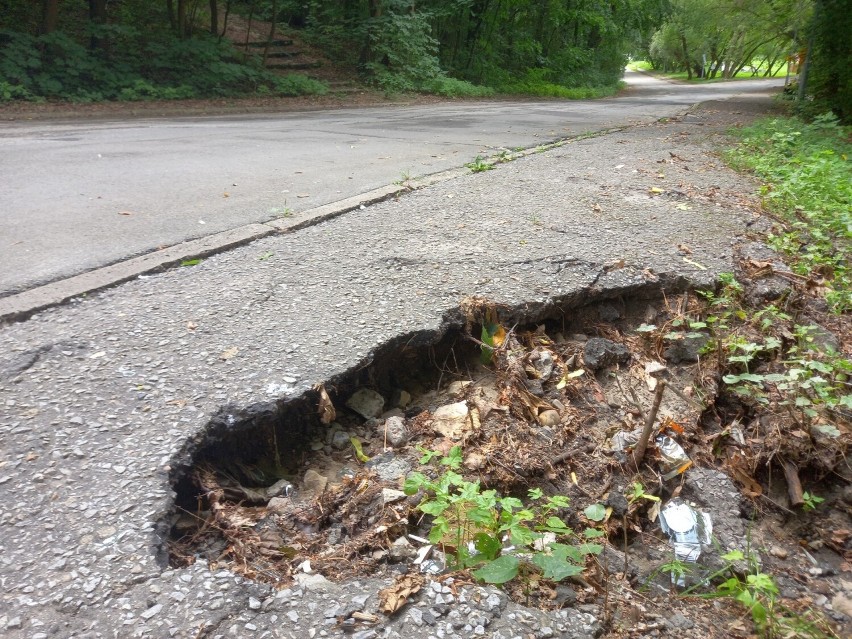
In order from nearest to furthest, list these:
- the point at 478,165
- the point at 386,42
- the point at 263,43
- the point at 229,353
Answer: the point at 229,353
the point at 478,165
the point at 263,43
the point at 386,42

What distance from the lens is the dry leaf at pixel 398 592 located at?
1583mm

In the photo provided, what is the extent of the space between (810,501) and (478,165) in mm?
4620

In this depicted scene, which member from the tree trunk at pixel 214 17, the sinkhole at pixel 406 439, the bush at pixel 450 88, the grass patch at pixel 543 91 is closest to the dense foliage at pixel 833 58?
the bush at pixel 450 88

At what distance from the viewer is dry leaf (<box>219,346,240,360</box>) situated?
8.57 feet

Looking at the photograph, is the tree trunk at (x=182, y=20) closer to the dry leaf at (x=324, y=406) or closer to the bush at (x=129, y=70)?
the bush at (x=129, y=70)

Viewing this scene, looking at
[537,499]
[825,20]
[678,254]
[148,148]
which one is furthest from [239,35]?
[537,499]

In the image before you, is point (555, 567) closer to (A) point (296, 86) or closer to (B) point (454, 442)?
(B) point (454, 442)

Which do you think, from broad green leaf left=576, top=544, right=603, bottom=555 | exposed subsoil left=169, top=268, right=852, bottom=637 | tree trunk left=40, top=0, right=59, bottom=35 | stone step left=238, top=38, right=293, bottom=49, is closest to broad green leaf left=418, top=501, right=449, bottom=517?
exposed subsoil left=169, top=268, right=852, bottom=637

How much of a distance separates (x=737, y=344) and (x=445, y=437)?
1.50 meters

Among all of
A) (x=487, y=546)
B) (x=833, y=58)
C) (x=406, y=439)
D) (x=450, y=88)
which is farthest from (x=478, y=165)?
(x=450, y=88)

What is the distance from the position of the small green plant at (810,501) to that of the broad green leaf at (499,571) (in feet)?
4.50

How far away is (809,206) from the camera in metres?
4.63

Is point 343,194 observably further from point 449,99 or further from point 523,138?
point 449,99

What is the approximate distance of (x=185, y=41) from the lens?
1384 centimetres
